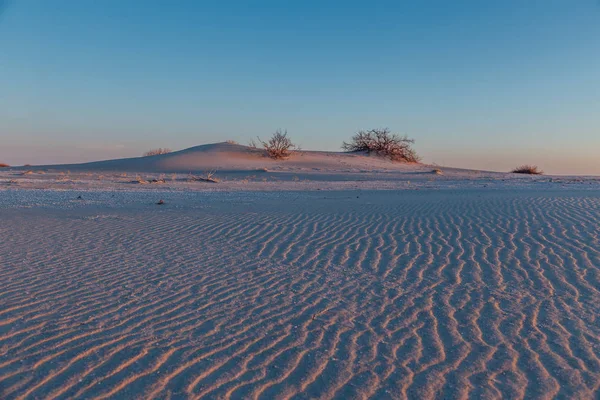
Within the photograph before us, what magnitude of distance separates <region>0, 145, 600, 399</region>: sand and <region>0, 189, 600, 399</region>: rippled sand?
0.02 metres

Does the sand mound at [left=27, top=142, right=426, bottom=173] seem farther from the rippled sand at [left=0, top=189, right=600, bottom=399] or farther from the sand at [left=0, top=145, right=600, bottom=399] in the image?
the rippled sand at [left=0, top=189, right=600, bottom=399]

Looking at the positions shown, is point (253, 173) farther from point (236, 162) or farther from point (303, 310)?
point (303, 310)

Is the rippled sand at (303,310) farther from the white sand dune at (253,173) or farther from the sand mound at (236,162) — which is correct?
the sand mound at (236,162)

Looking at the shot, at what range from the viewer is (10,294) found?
5020 millimetres

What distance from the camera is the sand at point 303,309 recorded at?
3299 mm

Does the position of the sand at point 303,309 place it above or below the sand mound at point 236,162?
below

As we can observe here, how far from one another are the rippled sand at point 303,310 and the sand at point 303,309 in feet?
0.06

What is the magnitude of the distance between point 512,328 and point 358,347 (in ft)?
4.62

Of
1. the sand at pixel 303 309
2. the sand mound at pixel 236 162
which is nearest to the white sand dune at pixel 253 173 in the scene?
the sand mound at pixel 236 162

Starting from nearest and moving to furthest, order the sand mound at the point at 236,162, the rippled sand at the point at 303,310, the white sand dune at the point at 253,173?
the rippled sand at the point at 303,310
the white sand dune at the point at 253,173
the sand mound at the point at 236,162

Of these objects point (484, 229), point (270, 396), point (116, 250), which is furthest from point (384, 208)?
point (270, 396)

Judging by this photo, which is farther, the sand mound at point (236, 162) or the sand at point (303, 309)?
the sand mound at point (236, 162)

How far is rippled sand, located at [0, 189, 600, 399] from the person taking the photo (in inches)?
130

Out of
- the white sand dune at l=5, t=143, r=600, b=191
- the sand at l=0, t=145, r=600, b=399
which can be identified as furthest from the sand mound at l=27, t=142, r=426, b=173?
the sand at l=0, t=145, r=600, b=399
